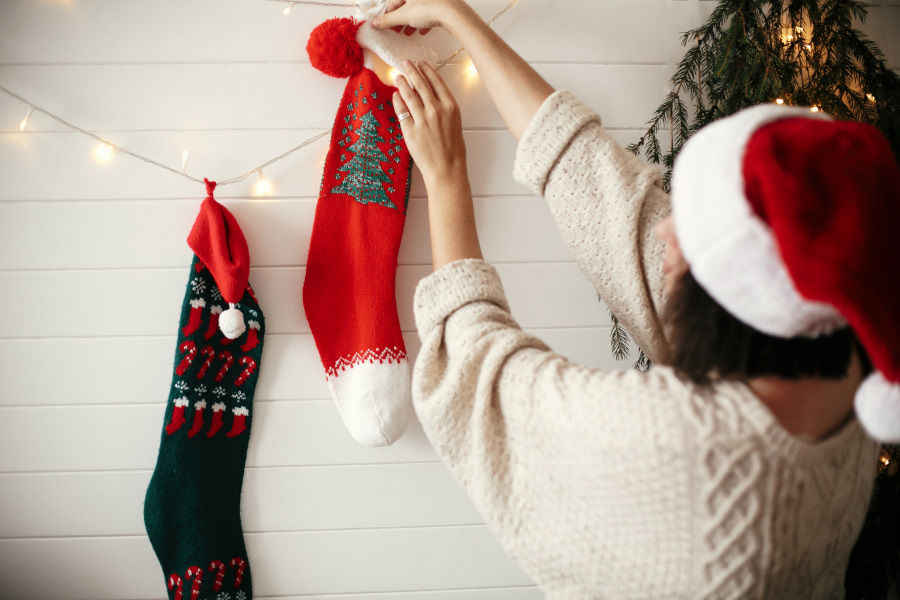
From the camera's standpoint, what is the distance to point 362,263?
46.3 inches

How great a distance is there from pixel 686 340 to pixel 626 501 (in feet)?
0.64

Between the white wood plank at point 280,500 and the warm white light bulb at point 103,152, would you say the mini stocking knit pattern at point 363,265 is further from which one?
the warm white light bulb at point 103,152

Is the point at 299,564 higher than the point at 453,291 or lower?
lower

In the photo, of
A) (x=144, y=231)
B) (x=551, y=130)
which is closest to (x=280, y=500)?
(x=144, y=231)

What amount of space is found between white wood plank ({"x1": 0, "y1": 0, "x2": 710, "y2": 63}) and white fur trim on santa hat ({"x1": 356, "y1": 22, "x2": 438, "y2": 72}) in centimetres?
7

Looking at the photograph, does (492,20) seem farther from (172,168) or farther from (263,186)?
(172,168)

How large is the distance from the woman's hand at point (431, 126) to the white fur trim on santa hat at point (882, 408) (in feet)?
2.01

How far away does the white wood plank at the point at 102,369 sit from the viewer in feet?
3.96

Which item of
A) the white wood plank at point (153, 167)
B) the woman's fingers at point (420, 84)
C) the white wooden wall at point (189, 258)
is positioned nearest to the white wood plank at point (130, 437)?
the white wooden wall at point (189, 258)

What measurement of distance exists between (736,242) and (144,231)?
3.80 ft

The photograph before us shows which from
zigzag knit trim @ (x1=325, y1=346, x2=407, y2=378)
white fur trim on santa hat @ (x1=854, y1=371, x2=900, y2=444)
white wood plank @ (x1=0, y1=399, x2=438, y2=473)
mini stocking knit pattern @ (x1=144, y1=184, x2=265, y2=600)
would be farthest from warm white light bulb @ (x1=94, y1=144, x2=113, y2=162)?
white fur trim on santa hat @ (x1=854, y1=371, x2=900, y2=444)

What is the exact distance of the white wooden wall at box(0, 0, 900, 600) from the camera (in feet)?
3.85

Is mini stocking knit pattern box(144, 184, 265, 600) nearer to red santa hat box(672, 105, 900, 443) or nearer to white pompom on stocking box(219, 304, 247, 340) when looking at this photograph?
white pompom on stocking box(219, 304, 247, 340)

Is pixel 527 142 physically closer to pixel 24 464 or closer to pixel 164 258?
pixel 164 258
